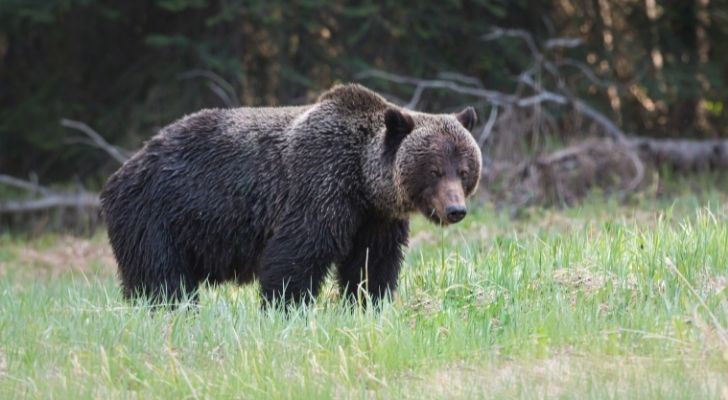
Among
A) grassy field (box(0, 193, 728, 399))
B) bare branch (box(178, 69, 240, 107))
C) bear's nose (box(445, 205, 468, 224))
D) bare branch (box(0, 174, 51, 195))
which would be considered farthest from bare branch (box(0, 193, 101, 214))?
bear's nose (box(445, 205, 468, 224))

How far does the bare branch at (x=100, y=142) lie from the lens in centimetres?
1443

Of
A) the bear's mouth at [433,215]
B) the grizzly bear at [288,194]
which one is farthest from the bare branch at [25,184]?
the bear's mouth at [433,215]

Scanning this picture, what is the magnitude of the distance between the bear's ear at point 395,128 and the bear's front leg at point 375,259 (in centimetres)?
50

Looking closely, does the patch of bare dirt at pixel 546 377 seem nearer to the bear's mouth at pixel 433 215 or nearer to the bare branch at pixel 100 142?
the bear's mouth at pixel 433 215

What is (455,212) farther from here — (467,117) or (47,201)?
(47,201)

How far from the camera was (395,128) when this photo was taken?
6.82 m

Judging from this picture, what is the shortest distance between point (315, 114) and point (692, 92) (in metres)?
9.43

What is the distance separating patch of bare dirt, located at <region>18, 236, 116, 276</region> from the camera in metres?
12.3

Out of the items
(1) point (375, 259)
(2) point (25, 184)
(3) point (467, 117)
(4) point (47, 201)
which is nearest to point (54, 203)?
(4) point (47, 201)

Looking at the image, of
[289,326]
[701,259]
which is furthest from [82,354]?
[701,259]

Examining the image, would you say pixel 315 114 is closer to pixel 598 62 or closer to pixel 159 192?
pixel 159 192

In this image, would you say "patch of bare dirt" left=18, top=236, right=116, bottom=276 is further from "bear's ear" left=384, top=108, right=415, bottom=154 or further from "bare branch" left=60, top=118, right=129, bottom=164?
"bear's ear" left=384, top=108, right=415, bottom=154

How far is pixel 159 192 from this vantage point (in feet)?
23.9

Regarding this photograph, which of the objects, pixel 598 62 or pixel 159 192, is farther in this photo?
pixel 598 62
